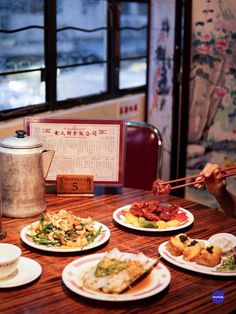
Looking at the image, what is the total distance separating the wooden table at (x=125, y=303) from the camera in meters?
1.53

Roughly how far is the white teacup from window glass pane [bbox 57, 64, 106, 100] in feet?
7.23

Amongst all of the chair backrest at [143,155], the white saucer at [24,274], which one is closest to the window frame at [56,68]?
the chair backrest at [143,155]

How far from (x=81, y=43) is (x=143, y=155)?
1.33 m

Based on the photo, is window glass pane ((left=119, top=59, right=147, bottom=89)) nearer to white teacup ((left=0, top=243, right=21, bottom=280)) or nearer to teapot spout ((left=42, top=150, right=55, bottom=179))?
teapot spout ((left=42, top=150, right=55, bottom=179))

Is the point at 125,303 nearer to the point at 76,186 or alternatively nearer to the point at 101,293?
the point at 101,293

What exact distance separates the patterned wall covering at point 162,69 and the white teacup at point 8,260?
2714 millimetres

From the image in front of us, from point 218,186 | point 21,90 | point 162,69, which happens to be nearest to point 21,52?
point 21,90

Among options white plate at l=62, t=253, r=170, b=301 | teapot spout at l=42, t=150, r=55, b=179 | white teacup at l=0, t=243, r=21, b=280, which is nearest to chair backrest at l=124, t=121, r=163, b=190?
teapot spout at l=42, t=150, r=55, b=179

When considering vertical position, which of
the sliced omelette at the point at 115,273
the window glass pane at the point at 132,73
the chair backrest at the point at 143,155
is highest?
the window glass pane at the point at 132,73

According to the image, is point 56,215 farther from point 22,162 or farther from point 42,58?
point 42,58

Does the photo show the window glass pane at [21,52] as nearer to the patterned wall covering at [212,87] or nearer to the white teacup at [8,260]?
the patterned wall covering at [212,87]

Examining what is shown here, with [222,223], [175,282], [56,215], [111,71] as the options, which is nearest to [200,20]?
[111,71]

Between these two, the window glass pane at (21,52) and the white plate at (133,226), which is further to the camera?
the window glass pane at (21,52)

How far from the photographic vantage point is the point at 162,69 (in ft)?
14.2
